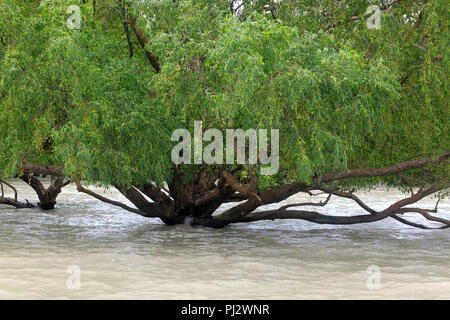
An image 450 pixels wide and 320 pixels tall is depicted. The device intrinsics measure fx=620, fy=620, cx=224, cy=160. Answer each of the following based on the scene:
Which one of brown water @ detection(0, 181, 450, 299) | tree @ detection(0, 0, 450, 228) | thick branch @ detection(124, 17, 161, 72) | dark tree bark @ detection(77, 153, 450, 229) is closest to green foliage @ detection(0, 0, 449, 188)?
tree @ detection(0, 0, 450, 228)

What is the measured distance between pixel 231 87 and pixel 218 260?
12.7ft

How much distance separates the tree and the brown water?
1758 millimetres

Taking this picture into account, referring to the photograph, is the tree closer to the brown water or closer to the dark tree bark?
the dark tree bark

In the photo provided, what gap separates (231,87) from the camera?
1174 centimetres

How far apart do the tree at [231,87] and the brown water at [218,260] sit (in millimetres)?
1758

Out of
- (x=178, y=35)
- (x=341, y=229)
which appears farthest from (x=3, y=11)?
(x=341, y=229)

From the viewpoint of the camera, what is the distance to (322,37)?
526 inches

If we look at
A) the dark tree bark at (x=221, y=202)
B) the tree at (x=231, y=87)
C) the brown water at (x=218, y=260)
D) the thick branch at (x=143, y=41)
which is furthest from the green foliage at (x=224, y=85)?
the dark tree bark at (x=221, y=202)

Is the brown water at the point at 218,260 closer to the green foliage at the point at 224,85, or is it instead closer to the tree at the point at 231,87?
the tree at the point at 231,87

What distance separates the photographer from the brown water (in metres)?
9.94

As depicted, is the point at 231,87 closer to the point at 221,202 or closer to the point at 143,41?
the point at 143,41

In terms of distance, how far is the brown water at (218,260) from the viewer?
32.6 ft

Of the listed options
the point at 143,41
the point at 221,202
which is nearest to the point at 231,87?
the point at 143,41

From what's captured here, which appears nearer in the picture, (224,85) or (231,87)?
(231,87)
